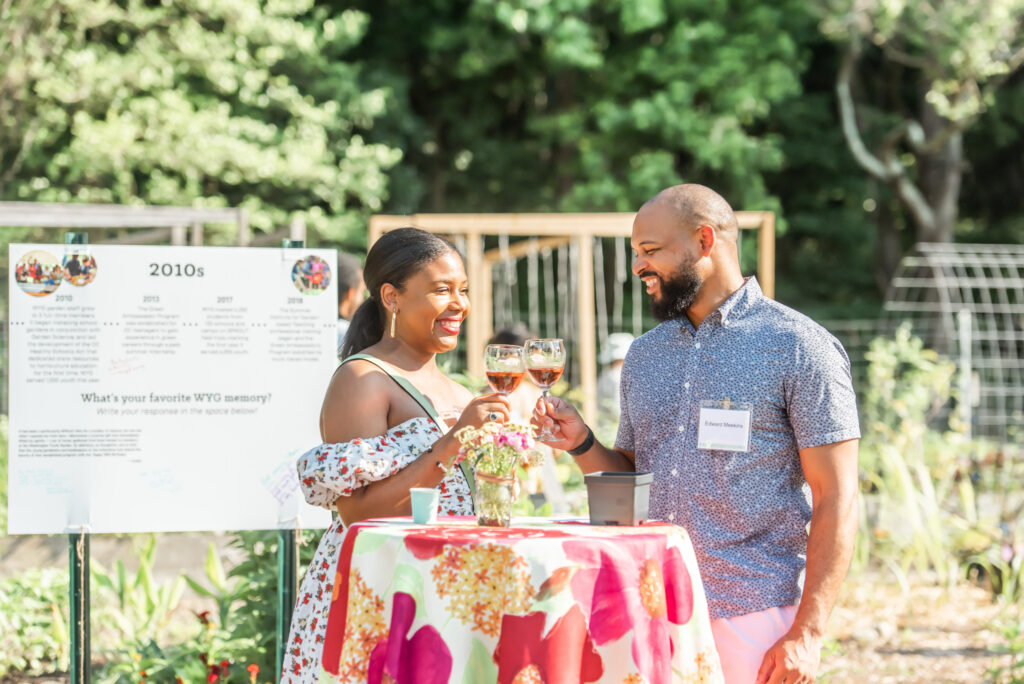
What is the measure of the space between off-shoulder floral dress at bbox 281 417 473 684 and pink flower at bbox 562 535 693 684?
21.3 inches

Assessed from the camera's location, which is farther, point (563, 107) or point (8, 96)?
point (563, 107)

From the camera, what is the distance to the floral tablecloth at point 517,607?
2.13 m

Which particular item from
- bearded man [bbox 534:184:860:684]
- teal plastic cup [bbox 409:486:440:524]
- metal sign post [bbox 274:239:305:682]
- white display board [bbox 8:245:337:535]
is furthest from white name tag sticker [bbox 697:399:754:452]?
metal sign post [bbox 274:239:305:682]

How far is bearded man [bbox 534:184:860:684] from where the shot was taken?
246 centimetres

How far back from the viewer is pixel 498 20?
1487cm

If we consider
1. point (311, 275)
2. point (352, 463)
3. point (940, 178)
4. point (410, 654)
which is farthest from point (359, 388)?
point (940, 178)

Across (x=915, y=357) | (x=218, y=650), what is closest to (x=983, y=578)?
(x=915, y=357)

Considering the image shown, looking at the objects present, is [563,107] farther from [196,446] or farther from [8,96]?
[196,446]

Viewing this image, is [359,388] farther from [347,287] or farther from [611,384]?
[611,384]

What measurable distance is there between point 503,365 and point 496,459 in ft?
0.69

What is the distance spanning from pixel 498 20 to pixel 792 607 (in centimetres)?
1322

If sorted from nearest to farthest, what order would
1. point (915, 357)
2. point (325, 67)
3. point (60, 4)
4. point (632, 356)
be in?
point (632, 356) < point (915, 357) < point (60, 4) < point (325, 67)

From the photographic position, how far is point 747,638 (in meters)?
2.49

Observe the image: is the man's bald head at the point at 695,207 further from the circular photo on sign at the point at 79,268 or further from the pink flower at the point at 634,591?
the circular photo on sign at the point at 79,268
